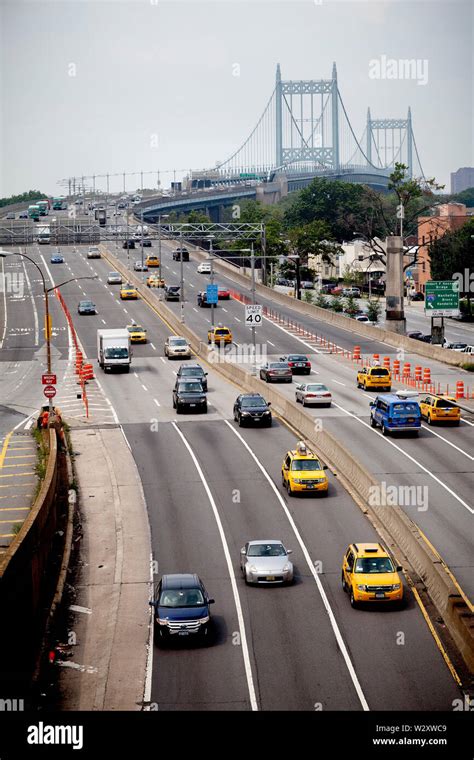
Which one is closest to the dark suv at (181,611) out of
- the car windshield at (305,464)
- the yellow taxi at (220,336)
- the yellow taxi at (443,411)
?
the car windshield at (305,464)

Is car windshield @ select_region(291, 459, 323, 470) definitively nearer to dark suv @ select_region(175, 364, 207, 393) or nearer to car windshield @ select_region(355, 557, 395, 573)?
car windshield @ select_region(355, 557, 395, 573)

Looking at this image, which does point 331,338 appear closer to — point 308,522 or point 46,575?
→ point 308,522

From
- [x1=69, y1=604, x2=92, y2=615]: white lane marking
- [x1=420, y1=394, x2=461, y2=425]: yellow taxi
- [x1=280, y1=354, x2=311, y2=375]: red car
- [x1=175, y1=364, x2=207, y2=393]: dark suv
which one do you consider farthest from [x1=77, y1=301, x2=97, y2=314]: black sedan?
[x1=69, y1=604, x2=92, y2=615]: white lane marking

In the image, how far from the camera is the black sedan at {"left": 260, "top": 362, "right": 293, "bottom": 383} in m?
66.1

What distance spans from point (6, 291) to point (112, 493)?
82.2 metres

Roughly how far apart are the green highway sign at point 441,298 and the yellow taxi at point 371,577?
5044 cm

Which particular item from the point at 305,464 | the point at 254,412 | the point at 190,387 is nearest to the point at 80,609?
the point at 305,464

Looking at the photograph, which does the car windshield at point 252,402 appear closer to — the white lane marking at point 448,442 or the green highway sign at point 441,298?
the white lane marking at point 448,442

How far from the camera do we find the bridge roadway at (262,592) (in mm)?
24562

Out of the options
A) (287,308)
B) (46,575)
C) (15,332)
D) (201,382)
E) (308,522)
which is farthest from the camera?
(287,308)

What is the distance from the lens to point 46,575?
3133 cm

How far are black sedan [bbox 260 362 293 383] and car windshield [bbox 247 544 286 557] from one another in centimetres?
3435

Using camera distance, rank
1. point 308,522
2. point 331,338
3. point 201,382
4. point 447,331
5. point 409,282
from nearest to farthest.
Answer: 1. point 308,522
2. point 201,382
3. point 331,338
4. point 447,331
5. point 409,282
